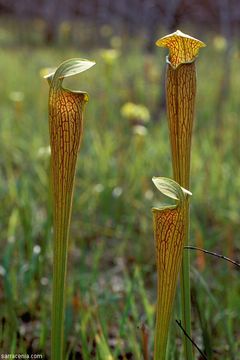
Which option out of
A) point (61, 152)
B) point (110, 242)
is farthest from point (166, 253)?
point (110, 242)

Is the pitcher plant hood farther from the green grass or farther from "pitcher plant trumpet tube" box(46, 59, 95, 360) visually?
the green grass

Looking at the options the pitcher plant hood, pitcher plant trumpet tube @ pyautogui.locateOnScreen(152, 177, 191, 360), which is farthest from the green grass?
the pitcher plant hood

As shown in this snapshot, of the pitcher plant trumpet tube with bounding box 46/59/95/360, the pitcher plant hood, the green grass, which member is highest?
the pitcher plant hood

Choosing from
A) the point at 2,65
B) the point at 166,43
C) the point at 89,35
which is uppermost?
the point at 89,35

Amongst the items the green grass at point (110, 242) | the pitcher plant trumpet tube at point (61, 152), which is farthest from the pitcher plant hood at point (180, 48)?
the green grass at point (110, 242)

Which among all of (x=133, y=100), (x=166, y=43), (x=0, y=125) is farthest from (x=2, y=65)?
(x=166, y=43)

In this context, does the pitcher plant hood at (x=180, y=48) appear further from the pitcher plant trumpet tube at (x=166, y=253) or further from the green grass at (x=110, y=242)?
the green grass at (x=110, y=242)

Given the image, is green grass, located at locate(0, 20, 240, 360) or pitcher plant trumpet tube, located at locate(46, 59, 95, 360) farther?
green grass, located at locate(0, 20, 240, 360)

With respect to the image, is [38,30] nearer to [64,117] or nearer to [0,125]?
[0,125]
